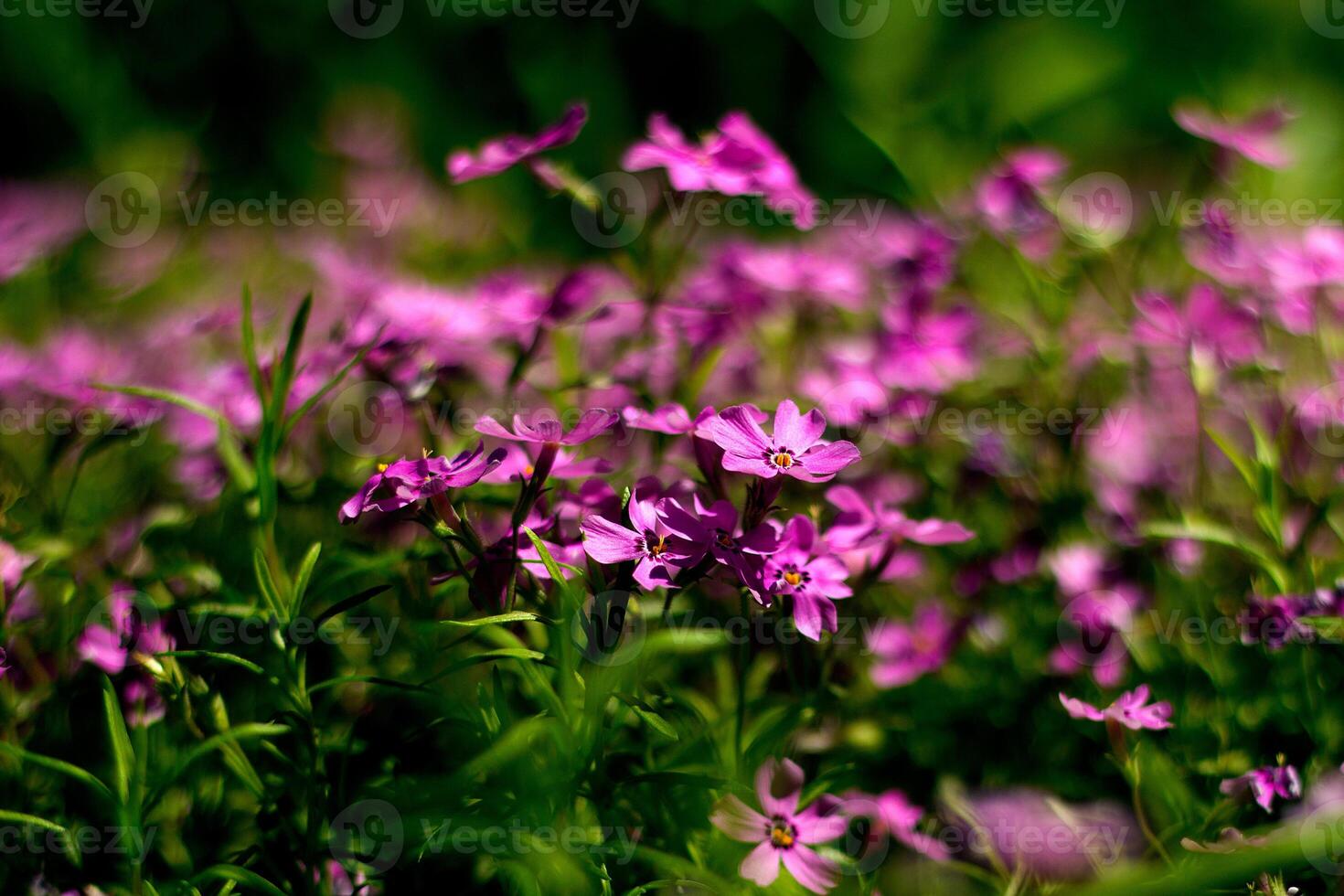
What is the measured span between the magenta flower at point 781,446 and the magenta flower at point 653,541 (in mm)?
84

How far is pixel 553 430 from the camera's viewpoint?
1152 millimetres

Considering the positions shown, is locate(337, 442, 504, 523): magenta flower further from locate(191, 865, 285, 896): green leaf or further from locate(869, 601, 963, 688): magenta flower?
locate(869, 601, 963, 688): magenta flower

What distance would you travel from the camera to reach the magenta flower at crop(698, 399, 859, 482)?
1100 mm

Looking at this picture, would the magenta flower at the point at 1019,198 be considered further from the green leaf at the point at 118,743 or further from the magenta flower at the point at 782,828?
the green leaf at the point at 118,743

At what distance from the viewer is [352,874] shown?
4.25 ft

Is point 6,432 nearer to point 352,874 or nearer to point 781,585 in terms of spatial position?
point 352,874

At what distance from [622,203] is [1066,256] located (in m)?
0.97

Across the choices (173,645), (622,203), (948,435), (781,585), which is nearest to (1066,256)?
(948,435)

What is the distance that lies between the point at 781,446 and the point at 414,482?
41 centimetres

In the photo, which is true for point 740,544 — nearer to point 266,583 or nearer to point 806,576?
point 806,576

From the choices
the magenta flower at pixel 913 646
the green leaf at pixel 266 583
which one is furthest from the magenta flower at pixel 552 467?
the magenta flower at pixel 913 646

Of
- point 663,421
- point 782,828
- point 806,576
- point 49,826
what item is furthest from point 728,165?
point 49,826

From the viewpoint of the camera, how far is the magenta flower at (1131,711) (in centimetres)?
127

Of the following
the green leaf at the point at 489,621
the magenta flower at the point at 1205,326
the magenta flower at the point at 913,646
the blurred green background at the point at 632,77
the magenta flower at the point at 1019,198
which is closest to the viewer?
the green leaf at the point at 489,621
